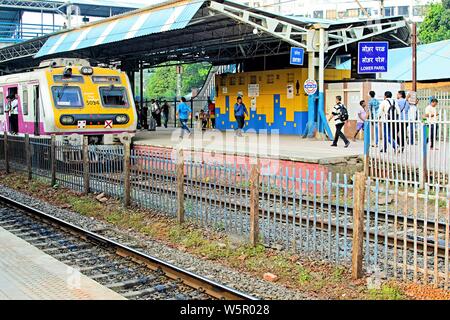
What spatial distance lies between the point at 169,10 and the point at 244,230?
11.7 metres

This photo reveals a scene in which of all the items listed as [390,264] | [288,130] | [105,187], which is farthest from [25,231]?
[288,130]

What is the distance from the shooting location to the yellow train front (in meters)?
15.9

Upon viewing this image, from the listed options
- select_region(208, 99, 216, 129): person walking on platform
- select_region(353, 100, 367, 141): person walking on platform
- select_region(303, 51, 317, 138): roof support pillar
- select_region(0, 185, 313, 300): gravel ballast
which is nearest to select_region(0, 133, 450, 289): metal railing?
select_region(0, 185, 313, 300): gravel ballast

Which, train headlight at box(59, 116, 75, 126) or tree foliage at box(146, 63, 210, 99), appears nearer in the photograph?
Result: train headlight at box(59, 116, 75, 126)

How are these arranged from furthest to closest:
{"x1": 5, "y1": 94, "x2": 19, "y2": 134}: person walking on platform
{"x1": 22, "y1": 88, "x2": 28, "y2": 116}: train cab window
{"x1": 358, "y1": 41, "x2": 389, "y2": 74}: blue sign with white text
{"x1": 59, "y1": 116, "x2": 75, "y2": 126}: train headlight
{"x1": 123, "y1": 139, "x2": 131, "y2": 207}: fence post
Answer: {"x1": 358, "y1": 41, "x2": 389, "y2": 74}: blue sign with white text
{"x1": 5, "y1": 94, "x2": 19, "y2": 134}: person walking on platform
{"x1": 22, "y1": 88, "x2": 28, "y2": 116}: train cab window
{"x1": 59, "y1": 116, "x2": 75, "y2": 126}: train headlight
{"x1": 123, "y1": 139, "x2": 131, "y2": 207}: fence post

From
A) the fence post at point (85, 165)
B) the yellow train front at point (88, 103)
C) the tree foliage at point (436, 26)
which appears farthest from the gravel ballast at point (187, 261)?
the tree foliage at point (436, 26)

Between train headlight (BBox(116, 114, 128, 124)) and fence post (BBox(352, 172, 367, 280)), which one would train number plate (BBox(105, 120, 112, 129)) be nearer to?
train headlight (BBox(116, 114, 128, 124))

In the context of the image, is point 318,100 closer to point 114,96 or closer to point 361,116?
point 361,116

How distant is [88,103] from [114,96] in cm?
99

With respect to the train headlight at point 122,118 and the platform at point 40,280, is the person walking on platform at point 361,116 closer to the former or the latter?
the train headlight at point 122,118

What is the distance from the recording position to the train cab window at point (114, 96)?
16766mm

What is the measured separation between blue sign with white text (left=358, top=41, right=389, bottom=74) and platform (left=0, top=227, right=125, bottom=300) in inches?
536

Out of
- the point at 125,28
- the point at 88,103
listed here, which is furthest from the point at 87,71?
the point at 125,28

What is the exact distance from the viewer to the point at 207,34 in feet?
73.7
